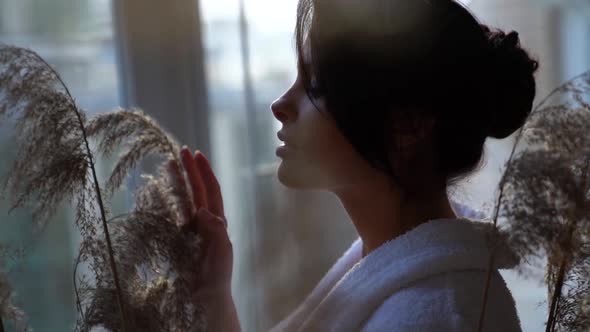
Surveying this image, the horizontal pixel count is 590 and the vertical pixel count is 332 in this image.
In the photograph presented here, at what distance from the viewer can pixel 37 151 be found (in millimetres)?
570

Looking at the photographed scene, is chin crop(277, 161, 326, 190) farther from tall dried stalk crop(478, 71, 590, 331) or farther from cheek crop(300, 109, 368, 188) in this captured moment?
tall dried stalk crop(478, 71, 590, 331)

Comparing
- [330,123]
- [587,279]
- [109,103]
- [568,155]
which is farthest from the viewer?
[109,103]

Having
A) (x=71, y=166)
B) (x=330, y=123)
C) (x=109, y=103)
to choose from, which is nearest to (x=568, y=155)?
(x=330, y=123)

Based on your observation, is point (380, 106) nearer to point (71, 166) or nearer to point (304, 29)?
point (304, 29)

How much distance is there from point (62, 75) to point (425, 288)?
2.03ft

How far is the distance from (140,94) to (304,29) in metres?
0.44

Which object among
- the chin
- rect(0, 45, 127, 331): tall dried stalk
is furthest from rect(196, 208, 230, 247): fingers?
rect(0, 45, 127, 331): tall dried stalk

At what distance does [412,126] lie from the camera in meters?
0.75

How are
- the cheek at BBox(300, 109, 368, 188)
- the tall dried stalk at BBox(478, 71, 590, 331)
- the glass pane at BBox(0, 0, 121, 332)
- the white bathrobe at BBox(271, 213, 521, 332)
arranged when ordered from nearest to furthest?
1. the tall dried stalk at BBox(478, 71, 590, 331)
2. the white bathrobe at BBox(271, 213, 521, 332)
3. the cheek at BBox(300, 109, 368, 188)
4. the glass pane at BBox(0, 0, 121, 332)

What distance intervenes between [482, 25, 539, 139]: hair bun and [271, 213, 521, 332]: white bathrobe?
5.1 inches

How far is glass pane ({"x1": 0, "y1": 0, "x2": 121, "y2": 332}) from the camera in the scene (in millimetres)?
933

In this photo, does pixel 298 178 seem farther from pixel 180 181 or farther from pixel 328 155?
pixel 180 181

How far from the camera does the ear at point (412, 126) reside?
74 centimetres

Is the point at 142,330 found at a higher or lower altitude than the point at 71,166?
lower
